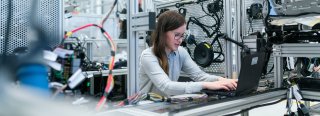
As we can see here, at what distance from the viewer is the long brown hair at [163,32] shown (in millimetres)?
1596

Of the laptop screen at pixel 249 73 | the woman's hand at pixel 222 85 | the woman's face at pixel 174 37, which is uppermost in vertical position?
the woman's face at pixel 174 37

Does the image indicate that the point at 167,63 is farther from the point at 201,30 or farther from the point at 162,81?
the point at 201,30

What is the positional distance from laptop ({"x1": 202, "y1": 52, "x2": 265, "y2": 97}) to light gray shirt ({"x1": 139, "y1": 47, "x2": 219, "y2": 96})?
0.14 metres

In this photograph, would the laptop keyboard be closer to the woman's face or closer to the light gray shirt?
the light gray shirt

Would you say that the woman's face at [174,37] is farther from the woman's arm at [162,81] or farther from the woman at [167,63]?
the woman's arm at [162,81]

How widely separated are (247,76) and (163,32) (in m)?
0.63

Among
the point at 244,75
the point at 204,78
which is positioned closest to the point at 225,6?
the point at 204,78

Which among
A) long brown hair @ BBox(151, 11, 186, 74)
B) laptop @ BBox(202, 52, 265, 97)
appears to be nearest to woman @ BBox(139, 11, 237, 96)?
long brown hair @ BBox(151, 11, 186, 74)

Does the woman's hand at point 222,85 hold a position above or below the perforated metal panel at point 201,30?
below

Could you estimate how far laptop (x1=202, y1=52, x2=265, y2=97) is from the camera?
109 centimetres

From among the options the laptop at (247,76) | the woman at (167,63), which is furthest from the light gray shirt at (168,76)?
the laptop at (247,76)

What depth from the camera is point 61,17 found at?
4.15ft

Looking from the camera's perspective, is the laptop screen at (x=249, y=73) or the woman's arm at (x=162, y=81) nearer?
the laptop screen at (x=249, y=73)

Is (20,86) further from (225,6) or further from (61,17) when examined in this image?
(225,6)
